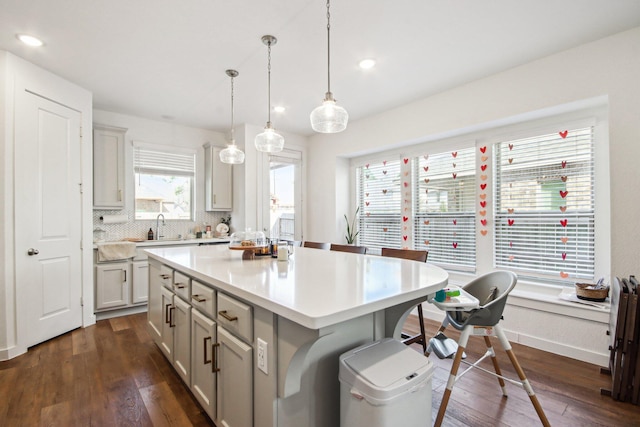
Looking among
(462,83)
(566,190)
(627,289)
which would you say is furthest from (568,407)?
(462,83)

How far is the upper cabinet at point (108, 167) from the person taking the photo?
3.84 metres

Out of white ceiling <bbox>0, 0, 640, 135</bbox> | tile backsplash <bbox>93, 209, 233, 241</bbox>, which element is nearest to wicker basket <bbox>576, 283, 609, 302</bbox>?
white ceiling <bbox>0, 0, 640, 135</bbox>

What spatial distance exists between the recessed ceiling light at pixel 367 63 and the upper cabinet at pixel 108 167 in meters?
3.20

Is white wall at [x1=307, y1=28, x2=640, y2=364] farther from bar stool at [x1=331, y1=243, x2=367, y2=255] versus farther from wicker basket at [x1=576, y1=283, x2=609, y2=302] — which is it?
bar stool at [x1=331, y1=243, x2=367, y2=255]

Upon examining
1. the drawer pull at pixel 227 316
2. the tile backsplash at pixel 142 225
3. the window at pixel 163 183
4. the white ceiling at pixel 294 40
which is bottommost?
the drawer pull at pixel 227 316

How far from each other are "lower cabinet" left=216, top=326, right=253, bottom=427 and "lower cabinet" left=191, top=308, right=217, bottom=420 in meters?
0.08

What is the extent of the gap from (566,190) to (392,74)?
2.00 metres

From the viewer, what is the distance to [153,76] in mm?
3119

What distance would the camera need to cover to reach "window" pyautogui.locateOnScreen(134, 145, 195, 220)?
4.45 m

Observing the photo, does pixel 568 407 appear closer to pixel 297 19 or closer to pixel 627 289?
pixel 627 289

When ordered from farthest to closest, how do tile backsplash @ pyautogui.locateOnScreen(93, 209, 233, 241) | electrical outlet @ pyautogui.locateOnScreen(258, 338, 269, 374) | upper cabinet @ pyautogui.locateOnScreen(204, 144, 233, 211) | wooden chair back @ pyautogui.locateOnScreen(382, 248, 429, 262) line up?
upper cabinet @ pyautogui.locateOnScreen(204, 144, 233, 211) < tile backsplash @ pyautogui.locateOnScreen(93, 209, 233, 241) < wooden chair back @ pyautogui.locateOnScreen(382, 248, 429, 262) < electrical outlet @ pyautogui.locateOnScreen(258, 338, 269, 374)

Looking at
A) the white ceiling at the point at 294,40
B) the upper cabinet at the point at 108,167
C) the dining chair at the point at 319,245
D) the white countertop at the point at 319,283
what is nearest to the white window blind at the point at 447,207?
the white ceiling at the point at 294,40

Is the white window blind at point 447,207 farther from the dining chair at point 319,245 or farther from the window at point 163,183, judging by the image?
the window at point 163,183

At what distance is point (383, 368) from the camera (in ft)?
3.94
